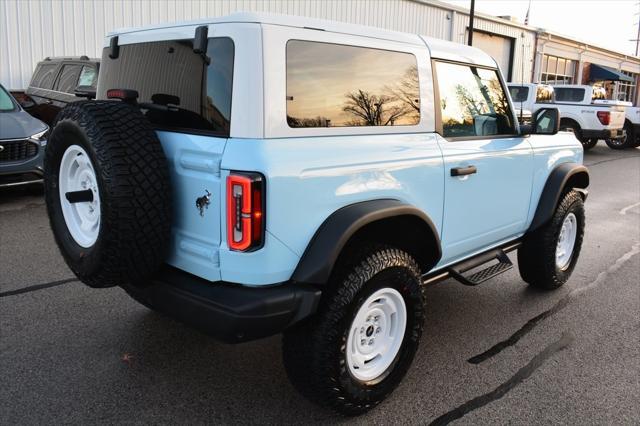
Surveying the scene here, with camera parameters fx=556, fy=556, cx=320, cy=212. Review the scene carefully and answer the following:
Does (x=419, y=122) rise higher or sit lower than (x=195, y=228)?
higher

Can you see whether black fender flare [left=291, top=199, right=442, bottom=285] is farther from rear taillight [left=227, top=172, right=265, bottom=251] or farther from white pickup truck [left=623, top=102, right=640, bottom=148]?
white pickup truck [left=623, top=102, right=640, bottom=148]

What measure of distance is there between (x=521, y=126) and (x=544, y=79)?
29848 millimetres

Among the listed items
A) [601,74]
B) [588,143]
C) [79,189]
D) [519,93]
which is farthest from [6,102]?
[601,74]

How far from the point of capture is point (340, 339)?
2.65 metres

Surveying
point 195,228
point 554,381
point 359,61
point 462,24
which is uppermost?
point 462,24

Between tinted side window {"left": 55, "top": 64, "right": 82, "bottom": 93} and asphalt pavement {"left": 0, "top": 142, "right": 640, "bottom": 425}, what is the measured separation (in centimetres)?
510

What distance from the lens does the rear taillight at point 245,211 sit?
2.32m

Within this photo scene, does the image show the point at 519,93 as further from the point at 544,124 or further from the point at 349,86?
the point at 349,86

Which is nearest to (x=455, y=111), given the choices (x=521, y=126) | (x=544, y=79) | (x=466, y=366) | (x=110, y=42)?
(x=521, y=126)

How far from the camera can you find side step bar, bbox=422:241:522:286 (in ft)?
11.6

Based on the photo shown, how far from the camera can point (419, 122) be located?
320cm

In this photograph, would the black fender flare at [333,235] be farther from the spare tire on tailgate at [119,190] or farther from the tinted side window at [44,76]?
the tinted side window at [44,76]

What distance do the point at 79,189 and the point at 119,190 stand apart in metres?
0.60

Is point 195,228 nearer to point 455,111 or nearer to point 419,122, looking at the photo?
point 419,122
